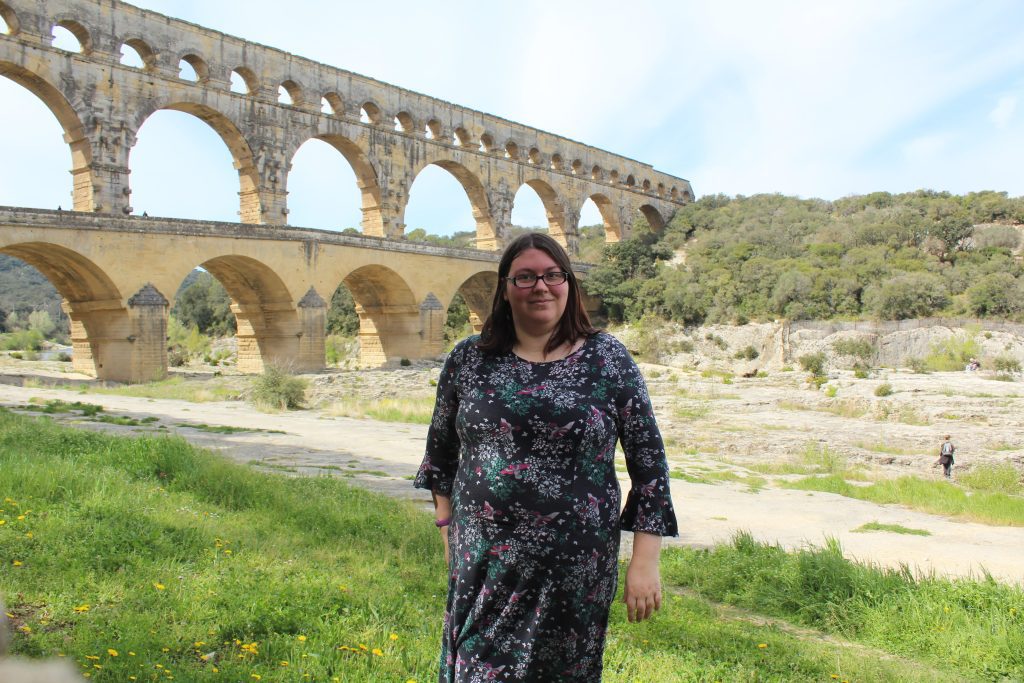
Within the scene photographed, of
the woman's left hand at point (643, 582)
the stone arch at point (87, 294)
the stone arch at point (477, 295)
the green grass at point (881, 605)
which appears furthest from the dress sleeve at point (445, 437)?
the stone arch at point (477, 295)

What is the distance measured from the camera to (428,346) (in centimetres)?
2889

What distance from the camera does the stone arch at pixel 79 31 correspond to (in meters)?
21.3

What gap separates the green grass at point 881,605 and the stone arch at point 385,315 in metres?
23.3

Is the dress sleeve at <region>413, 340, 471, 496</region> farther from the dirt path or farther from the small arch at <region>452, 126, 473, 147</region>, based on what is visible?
the small arch at <region>452, 126, 473, 147</region>

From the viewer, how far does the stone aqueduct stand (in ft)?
67.7

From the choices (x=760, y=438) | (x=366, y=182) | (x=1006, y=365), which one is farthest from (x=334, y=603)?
(x=366, y=182)

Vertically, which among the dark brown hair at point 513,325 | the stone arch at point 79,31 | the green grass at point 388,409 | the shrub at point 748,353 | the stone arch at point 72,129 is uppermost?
the stone arch at point 79,31

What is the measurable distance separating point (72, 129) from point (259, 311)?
23.3 ft

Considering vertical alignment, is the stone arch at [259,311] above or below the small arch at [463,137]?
below

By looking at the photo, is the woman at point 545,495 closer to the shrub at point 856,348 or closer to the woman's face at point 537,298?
the woman's face at point 537,298

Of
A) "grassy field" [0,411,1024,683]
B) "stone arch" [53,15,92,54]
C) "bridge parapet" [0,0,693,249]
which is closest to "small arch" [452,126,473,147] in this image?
"bridge parapet" [0,0,693,249]

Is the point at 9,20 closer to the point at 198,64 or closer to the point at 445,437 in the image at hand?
the point at 198,64

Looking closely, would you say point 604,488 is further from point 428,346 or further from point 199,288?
point 199,288

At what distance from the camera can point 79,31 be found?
21.7m
